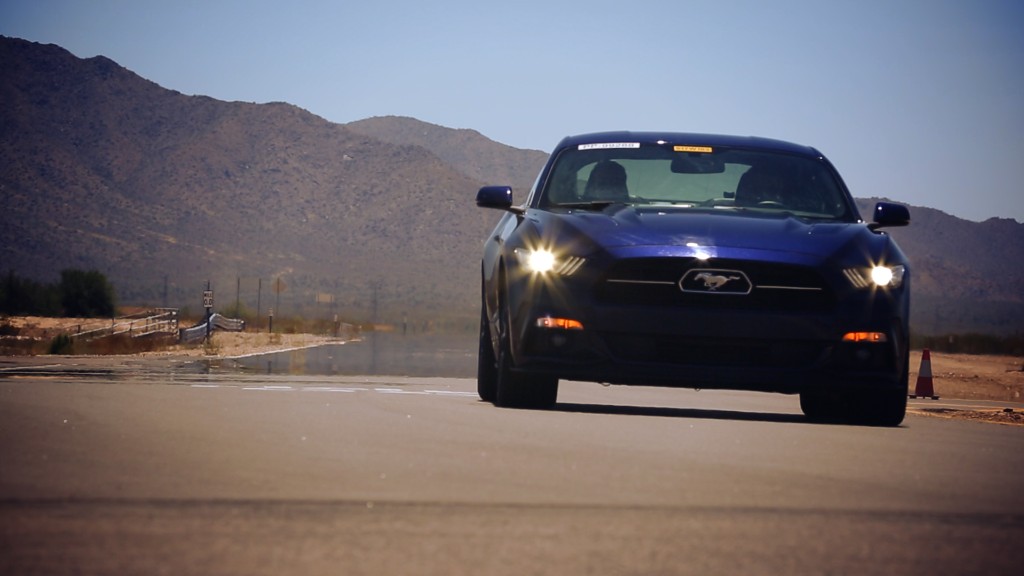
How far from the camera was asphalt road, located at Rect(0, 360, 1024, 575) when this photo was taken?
17.4 feet

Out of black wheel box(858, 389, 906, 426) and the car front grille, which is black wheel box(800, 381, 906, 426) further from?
the car front grille

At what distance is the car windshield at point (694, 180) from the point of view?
1184cm

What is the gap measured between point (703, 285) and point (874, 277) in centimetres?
117

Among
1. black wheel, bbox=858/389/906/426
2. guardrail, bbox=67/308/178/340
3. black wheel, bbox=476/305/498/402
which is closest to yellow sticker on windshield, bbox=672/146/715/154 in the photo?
black wheel, bbox=476/305/498/402

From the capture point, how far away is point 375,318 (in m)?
140

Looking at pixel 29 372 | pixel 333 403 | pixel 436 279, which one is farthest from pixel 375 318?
pixel 333 403

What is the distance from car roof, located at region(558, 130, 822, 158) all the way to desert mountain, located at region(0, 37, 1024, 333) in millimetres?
120506

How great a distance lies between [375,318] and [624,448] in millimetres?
131497

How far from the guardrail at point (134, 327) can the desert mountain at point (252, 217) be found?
3615 centimetres

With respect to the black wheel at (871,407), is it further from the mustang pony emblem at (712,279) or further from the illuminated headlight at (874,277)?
the mustang pony emblem at (712,279)

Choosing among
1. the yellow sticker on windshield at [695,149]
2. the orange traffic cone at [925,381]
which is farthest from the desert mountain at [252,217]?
the yellow sticker on windshield at [695,149]

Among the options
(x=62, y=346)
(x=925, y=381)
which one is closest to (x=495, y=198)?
(x=925, y=381)

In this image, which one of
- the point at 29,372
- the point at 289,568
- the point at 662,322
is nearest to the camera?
the point at 289,568

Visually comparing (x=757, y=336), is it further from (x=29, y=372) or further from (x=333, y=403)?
(x=29, y=372)
